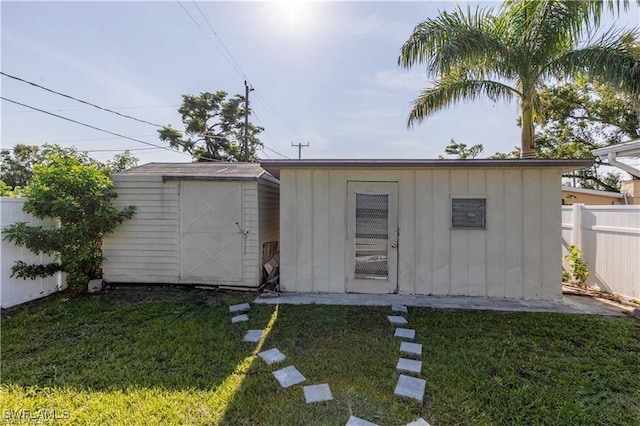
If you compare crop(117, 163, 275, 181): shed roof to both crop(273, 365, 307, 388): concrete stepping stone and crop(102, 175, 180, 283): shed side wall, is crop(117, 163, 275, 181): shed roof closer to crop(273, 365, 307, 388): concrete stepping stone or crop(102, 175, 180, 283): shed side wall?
crop(102, 175, 180, 283): shed side wall

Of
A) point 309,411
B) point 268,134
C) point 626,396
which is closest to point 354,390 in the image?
point 309,411

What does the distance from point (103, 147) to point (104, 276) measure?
51.0ft

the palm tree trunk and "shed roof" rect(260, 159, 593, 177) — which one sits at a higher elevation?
the palm tree trunk

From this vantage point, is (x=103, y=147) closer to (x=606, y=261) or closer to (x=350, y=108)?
(x=350, y=108)

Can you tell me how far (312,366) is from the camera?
2555 mm

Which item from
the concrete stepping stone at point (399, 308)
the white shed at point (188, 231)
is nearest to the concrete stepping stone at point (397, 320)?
the concrete stepping stone at point (399, 308)

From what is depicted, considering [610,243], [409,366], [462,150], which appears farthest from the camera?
[462,150]

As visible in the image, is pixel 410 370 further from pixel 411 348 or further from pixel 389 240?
pixel 389 240

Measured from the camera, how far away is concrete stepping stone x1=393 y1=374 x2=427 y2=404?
2.13 metres

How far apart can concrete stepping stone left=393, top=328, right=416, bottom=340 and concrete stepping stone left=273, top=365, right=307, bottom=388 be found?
1280 mm

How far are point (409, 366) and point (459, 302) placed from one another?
2212 millimetres

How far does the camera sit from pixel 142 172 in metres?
5.41

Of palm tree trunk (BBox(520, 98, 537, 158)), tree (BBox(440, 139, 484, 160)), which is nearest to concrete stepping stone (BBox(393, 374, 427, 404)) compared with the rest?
palm tree trunk (BBox(520, 98, 537, 158))

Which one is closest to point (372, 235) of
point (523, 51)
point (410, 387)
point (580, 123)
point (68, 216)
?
point (410, 387)
